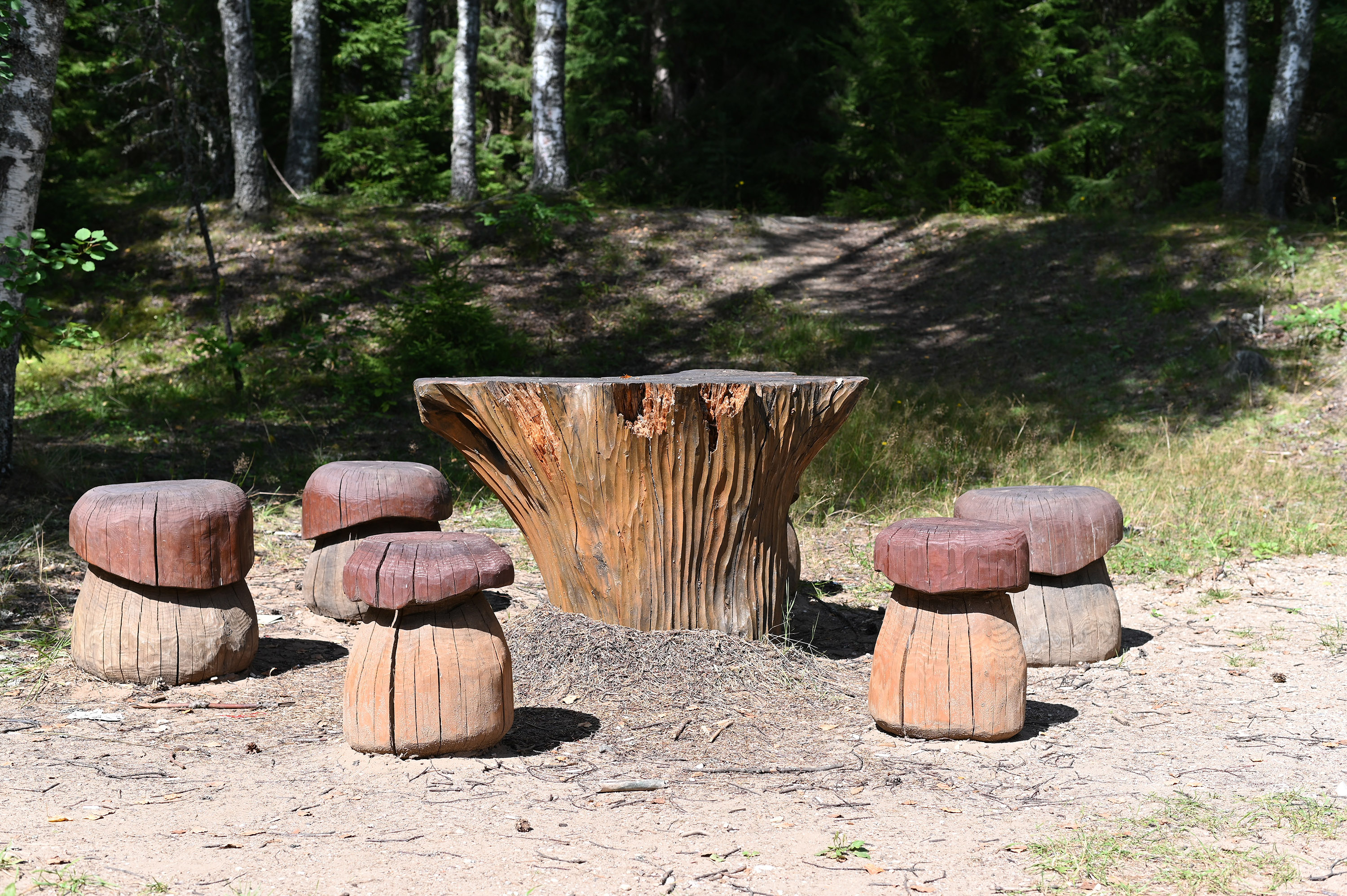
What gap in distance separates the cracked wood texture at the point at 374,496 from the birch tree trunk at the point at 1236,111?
36.4 ft

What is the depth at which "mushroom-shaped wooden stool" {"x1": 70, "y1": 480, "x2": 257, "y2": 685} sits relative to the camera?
14.2 ft

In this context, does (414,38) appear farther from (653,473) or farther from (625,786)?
(625,786)

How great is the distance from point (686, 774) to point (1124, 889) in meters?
1.42

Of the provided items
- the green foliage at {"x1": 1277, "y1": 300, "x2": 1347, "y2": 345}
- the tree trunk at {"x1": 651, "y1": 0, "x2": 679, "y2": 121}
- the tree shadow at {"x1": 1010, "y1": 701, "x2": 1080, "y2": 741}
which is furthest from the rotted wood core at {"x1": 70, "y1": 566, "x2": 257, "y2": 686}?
the tree trunk at {"x1": 651, "y1": 0, "x2": 679, "y2": 121}

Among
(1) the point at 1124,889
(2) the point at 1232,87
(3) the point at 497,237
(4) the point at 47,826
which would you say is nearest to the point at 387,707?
(4) the point at 47,826

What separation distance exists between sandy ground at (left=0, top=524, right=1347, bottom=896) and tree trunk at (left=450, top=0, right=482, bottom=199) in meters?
10.9

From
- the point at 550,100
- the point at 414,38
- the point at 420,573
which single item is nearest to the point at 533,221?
the point at 550,100

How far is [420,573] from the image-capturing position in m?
3.48

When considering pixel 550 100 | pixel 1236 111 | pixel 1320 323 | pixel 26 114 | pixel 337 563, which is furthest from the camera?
pixel 550 100

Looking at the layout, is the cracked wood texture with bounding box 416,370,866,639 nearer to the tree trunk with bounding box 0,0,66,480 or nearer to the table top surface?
the table top surface

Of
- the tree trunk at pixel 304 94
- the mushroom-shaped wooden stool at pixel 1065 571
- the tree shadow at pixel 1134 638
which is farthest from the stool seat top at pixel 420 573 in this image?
the tree trunk at pixel 304 94

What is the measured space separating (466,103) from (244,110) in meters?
3.04

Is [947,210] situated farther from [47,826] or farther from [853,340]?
[47,826]

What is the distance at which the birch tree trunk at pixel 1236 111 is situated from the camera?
12.0m
